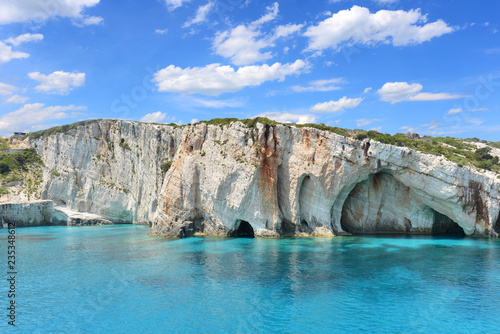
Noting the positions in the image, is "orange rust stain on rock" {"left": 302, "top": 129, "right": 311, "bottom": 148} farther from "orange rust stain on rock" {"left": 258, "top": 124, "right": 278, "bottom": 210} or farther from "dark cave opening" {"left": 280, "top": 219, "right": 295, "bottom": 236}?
"dark cave opening" {"left": 280, "top": 219, "right": 295, "bottom": 236}

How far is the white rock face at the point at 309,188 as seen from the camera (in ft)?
126

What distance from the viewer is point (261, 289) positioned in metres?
20.6

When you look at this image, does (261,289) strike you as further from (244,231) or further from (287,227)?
(244,231)

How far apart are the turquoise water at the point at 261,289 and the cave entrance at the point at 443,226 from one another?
9.08 metres

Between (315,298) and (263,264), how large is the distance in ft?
25.9

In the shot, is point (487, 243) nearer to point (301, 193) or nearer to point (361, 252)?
point (361, 252)

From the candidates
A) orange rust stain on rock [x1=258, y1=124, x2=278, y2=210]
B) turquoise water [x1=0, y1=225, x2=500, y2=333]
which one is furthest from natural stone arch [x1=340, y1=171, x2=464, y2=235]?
orange rust stain on rock [x1=258, y1=124, x2=278, y2=210]

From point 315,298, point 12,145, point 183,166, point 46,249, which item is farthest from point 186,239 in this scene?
point 12,145

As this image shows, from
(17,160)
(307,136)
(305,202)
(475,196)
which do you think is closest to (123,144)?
(17,160)

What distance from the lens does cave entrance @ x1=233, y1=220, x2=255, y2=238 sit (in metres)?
43.0

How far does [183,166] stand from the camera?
45.1m

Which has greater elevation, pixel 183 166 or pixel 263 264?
pixel 183 166

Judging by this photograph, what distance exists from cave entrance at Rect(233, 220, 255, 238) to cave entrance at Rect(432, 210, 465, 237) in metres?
23.7

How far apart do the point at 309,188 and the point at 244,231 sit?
10441mm
